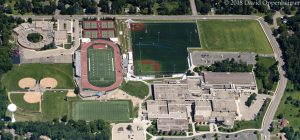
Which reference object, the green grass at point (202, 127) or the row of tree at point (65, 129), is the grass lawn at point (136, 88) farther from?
the green grass at point (202, 127)

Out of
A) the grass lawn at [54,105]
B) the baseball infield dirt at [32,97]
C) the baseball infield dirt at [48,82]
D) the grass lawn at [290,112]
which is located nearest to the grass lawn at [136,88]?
the grass lawn at [54,105]

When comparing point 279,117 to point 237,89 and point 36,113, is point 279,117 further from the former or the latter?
point 36,113

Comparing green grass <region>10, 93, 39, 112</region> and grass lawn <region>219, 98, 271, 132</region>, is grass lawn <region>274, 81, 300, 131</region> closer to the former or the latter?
grass lawn <region>219, 98, 271, 132</region>

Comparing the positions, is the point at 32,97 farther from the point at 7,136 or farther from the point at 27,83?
the point at 7,136

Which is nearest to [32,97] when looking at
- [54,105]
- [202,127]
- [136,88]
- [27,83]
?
[27,83]

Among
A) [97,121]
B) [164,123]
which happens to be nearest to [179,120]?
[164,123]
